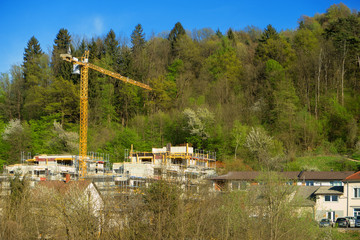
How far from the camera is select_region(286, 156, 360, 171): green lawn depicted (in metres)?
45.8

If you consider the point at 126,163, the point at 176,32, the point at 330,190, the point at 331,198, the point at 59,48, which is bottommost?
the point at 331,198

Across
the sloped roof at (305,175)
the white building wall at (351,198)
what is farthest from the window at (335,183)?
the white building wall at (351,198)

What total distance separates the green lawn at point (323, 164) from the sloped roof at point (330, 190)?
286 inches

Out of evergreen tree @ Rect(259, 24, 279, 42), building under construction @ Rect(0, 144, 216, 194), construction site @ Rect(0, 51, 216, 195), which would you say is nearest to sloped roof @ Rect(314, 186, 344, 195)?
construction site @ Rect(0, 51, 216, 195)

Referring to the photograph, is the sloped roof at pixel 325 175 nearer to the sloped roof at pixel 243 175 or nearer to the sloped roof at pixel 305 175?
the sloped roof at pixel 305 175

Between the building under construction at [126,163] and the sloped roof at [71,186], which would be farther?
the building under construction at [126,163]

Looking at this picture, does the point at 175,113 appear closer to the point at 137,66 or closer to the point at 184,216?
the point at 137,66

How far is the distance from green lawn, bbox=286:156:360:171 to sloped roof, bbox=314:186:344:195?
23.8 ft

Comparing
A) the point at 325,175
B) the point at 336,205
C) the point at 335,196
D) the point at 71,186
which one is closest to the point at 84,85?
the point at 325,175

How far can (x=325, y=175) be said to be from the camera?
42.0 metres

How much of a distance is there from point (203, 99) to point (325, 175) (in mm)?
25168

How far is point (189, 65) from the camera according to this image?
71812 mm

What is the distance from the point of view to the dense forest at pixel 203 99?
176ft

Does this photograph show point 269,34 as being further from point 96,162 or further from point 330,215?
point 330,215
